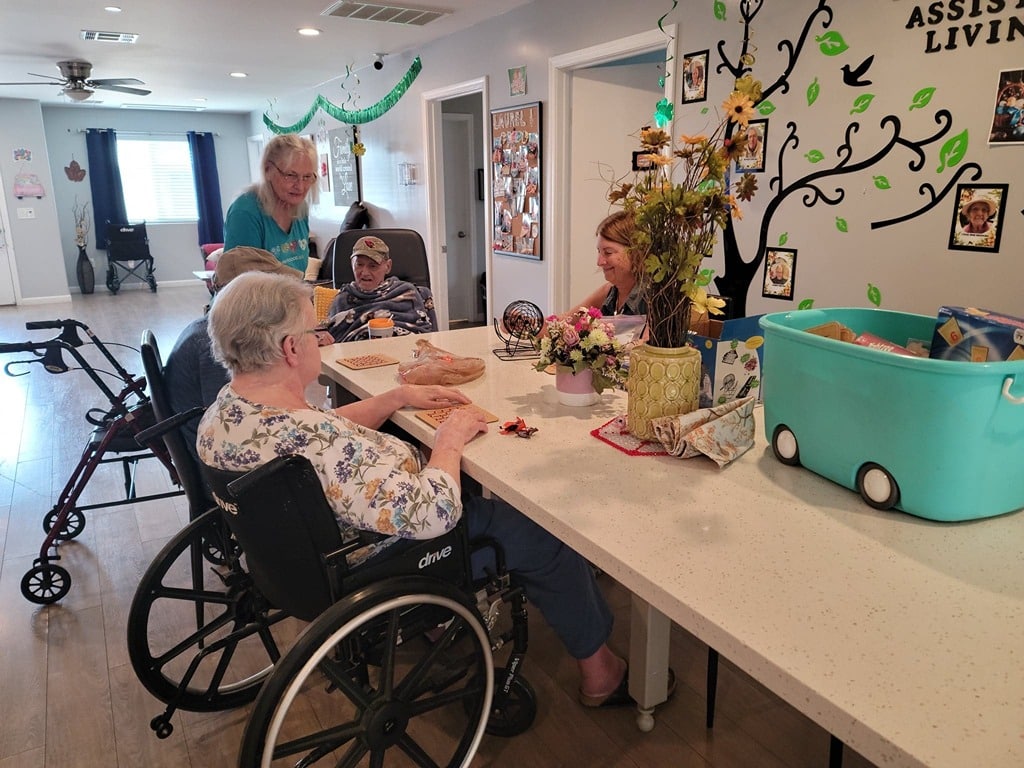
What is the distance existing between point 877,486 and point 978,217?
1.66m

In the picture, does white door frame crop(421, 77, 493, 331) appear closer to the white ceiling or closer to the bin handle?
the white ceiling

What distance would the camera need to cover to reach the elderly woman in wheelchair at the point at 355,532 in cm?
119

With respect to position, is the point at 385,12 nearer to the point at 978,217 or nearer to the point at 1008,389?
the point at 978,217

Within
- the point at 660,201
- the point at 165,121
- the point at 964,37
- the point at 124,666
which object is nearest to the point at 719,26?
the point at 964,37

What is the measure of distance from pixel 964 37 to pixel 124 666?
3.18 metres

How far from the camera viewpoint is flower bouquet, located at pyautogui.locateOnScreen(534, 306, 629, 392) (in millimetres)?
1617

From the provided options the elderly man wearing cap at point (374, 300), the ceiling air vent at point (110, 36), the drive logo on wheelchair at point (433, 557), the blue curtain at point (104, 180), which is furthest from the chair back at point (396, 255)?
the blue curtain at point (104, 180)

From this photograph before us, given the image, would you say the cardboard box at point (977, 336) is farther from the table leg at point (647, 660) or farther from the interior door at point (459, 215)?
the interior door at point (459, 215)

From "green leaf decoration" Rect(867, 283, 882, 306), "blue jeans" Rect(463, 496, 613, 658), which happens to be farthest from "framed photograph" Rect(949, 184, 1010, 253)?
"blue jeans" Rect(463, 496, 613, 658)

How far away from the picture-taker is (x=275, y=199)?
104 inches

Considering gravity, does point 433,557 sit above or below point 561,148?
below

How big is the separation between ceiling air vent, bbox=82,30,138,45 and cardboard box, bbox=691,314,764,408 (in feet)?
17.1

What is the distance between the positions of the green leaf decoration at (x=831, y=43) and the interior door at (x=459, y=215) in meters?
4.14

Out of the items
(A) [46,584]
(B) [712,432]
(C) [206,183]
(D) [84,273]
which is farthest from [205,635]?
(C) [206,183]
